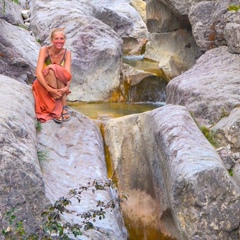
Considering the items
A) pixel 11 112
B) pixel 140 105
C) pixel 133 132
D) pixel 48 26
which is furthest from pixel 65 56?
pixel 48 26

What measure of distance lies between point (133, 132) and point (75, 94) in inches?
133

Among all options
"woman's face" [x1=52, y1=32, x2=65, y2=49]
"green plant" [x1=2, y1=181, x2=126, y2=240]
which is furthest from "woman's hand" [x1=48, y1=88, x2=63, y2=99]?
"green plant" [x1=2, y1=181, x2=126, y2=240]

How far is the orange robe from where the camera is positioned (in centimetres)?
729

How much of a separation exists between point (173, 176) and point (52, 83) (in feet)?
7.49

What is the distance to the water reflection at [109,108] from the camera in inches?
379

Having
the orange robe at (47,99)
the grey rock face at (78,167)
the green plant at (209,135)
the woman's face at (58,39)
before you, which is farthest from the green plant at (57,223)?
the green plant at (209,135)

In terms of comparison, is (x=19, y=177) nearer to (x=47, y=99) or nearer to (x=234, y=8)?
(x=47, y=99)

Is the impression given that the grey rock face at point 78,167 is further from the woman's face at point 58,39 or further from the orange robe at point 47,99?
the woman's face at point 58,39

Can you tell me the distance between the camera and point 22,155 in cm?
525

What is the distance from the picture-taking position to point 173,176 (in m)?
6.03

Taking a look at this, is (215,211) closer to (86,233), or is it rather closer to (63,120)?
(86,233)

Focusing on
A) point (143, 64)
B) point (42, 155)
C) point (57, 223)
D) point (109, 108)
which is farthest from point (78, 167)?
point (143, 64)

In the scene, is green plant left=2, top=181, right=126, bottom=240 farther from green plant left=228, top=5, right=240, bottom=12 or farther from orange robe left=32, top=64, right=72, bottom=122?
green plant left=228, top=5, right=240, bottom=12

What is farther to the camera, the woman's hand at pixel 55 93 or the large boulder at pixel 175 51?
the large boulder at pixel 175 51
